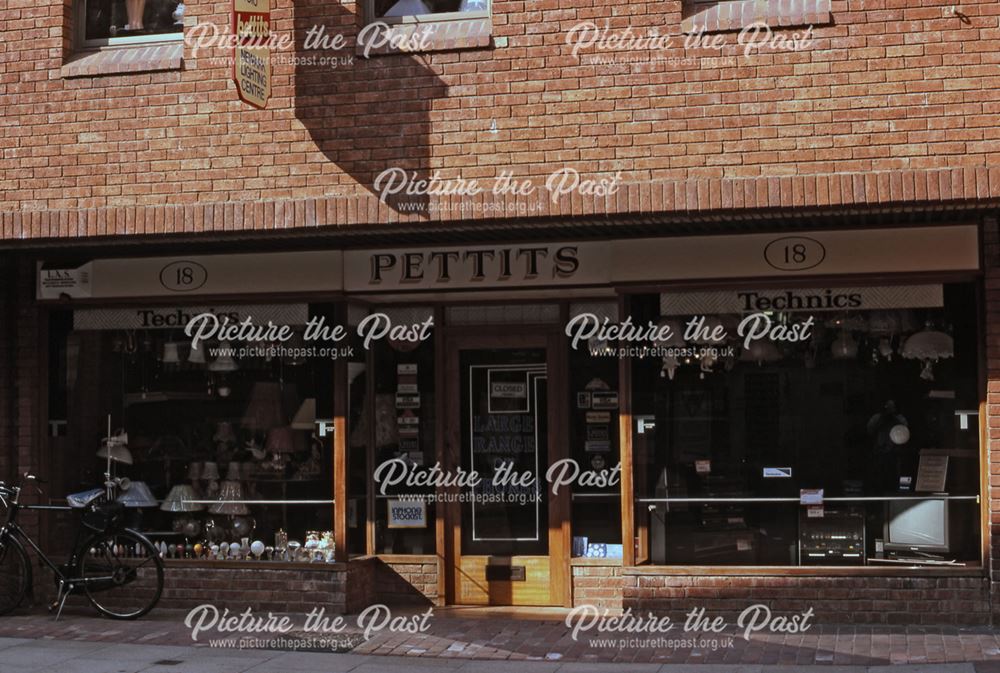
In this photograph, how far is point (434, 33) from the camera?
33.2ft

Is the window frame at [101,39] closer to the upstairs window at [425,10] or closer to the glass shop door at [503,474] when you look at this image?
the upstairs window at [425,10]

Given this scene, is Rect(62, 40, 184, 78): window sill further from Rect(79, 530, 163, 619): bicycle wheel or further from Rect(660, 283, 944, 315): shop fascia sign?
Rect(660, 283, 944, 315): shop fascia sign

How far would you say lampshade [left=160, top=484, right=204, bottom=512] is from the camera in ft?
38.1

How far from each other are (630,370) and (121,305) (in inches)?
179

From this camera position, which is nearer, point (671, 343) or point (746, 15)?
point (746, 15)

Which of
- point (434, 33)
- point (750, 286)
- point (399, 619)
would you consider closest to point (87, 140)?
point (434, 33)

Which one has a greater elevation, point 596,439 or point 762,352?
point 762,352

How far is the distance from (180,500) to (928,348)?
6.51 meters

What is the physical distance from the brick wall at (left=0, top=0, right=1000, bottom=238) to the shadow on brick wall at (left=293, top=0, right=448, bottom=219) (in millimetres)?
15

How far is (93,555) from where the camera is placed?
36.3 feet

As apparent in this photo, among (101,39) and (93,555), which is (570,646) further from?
(101,39)

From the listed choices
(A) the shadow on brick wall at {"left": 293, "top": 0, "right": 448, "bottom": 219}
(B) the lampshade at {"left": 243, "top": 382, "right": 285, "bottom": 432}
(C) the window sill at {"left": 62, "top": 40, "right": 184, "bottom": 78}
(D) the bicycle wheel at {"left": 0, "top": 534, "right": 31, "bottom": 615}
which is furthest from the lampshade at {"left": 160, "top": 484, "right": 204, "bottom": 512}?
(C) the window sill at {"left": 62, "top": 40, "right": 184, "bottom": 78}

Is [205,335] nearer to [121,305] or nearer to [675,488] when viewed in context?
[121,305]

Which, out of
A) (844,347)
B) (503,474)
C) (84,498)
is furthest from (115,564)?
(844,347)
